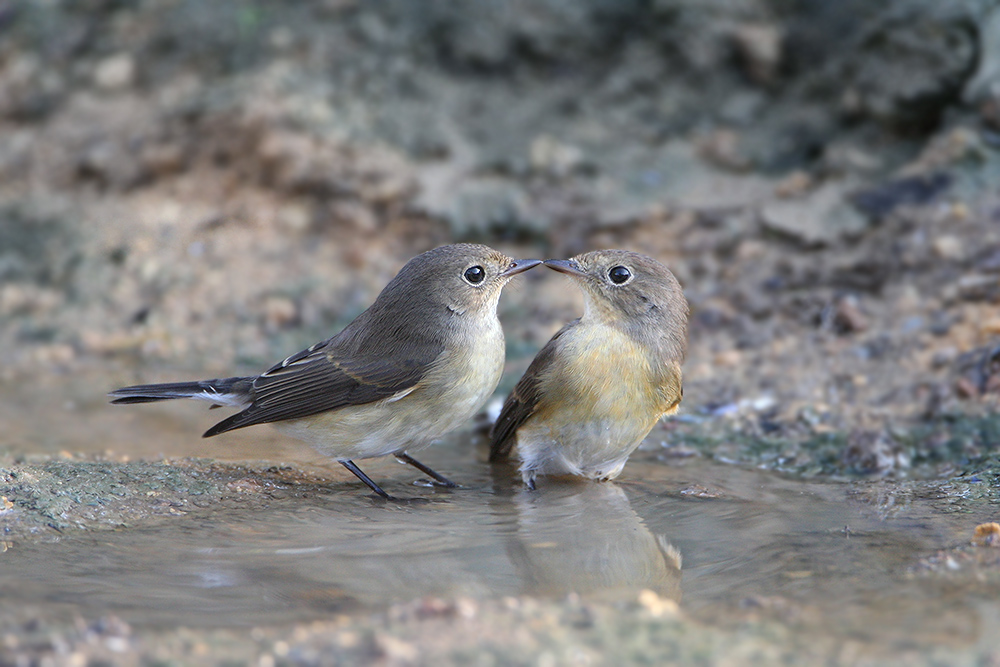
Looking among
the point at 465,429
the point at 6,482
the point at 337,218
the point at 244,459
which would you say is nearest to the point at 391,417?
the point at 244,459

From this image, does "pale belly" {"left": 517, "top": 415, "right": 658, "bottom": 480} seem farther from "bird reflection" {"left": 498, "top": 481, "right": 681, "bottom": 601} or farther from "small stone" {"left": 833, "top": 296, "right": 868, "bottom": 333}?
"small stone" {"left": 833, "top": 296, "right": 868, "bottom": 333}

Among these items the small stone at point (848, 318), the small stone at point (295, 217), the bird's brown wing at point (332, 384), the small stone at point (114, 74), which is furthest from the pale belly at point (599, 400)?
the small stone at point (114, 74)

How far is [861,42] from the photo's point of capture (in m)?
8.06

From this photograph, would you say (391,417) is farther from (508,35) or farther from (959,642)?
(508,35)

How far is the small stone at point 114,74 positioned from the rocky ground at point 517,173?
24 millimetres

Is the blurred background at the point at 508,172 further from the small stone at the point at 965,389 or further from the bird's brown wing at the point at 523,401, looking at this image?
the bird's brown wing at the point at 523,401

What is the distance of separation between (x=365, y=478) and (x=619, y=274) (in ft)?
5.47

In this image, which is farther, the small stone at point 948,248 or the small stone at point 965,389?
the small stone at point 948,248

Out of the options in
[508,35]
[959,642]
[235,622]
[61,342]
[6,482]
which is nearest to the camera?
[959,642]

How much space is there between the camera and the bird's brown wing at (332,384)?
511cm

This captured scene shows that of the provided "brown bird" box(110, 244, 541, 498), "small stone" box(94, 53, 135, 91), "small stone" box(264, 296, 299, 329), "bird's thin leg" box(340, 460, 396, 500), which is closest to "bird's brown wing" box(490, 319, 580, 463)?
"brown bird" box(110, 244, 541, 498)

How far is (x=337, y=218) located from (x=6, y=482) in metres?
4.15

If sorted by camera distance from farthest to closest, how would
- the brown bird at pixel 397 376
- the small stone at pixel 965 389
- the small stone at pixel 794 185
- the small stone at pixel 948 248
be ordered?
1. the small stone at pixel 794 185
2. the small stone at pixel 948 248
3. the small stone at pixel 965 389
4. the brown bird at pixel 397 376

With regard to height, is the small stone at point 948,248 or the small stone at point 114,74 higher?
the small stone at point 114,74
